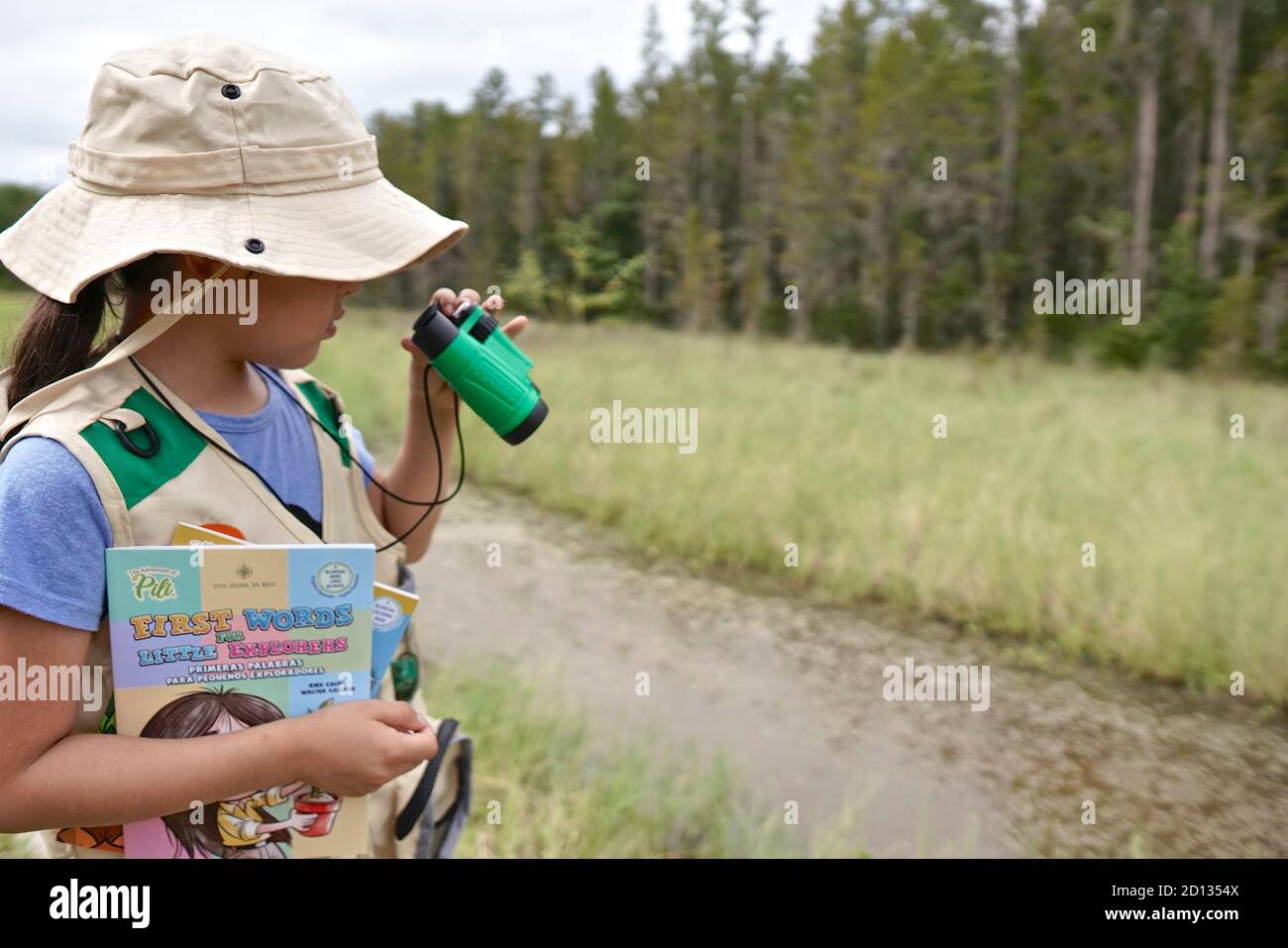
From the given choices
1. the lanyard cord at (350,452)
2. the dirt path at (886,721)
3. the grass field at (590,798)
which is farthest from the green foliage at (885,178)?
the lanyard cord at (350,452)

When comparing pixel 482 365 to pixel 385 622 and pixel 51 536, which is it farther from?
pixel 51 536

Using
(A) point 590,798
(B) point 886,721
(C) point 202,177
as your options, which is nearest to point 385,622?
(C) point 202,177

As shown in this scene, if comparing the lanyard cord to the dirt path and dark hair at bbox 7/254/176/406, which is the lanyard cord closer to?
dark hair at bbox 7/254/176/406

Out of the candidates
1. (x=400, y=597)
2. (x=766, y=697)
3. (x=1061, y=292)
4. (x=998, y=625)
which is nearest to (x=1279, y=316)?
(x=1061, y=292)

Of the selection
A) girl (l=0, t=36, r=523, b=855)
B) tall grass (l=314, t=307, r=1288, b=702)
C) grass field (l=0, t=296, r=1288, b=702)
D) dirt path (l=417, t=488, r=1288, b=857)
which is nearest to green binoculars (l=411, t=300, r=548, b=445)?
girl (l=0, t=36, r=523, b=855)

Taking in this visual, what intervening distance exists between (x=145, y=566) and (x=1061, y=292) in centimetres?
2262

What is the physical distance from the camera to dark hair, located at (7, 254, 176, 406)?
113 centimetres

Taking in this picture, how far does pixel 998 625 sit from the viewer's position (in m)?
4.97

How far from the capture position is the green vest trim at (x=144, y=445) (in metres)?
1.02

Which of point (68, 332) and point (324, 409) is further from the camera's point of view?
point (324, 409)

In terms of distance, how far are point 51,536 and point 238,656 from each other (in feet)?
0.75

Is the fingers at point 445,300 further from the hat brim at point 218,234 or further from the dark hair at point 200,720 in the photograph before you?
the dark hair at point 200,720

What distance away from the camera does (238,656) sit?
1.08m

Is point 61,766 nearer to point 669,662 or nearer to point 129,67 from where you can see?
point 129,67
